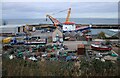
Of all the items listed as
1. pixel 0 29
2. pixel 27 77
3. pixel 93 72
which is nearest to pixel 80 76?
pixel 93 72

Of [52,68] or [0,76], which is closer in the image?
[0,76]

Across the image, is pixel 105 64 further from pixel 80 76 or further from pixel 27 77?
pixel 27 77

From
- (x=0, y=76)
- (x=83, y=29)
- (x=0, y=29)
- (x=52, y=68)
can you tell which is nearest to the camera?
(x=0, y=76)

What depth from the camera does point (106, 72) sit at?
75.6 inches

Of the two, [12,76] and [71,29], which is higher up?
[71,29]

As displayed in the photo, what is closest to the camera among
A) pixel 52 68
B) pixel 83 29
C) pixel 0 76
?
pixel 0 76

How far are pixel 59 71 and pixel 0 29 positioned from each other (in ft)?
20.5

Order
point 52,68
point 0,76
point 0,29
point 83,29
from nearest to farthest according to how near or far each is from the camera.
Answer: point 0,76
point 52,68
point 0,29
point 83,29

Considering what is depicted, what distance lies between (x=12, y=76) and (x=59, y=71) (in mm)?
499

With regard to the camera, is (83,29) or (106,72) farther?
(83,29)

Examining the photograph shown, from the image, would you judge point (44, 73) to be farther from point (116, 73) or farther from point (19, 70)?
point (116, 73)

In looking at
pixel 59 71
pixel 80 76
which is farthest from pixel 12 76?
pixel 80 76

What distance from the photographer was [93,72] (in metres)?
1.93

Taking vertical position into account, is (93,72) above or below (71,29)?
below
